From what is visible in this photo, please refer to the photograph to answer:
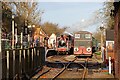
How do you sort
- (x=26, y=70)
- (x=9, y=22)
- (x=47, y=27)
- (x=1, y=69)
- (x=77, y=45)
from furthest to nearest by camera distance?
(x=47, y=27)
(x=77, y=45)
(x=9, y=22)
(x=26, y=70)
(x=1, y=69)

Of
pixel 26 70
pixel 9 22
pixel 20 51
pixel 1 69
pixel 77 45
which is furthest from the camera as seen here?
pixel 77 45

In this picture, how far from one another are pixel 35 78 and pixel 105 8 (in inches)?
1062

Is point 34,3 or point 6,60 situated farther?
point 34,3

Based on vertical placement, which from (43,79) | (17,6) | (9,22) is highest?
(17,6)

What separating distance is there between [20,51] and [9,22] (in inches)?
614

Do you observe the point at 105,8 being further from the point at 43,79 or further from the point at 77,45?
the point at 43,79

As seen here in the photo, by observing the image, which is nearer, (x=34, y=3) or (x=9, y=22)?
(x=9, y=22)

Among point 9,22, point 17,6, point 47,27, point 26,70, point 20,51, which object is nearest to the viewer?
point 20,51

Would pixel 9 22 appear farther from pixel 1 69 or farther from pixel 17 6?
pixel 1 69

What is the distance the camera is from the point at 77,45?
150ft

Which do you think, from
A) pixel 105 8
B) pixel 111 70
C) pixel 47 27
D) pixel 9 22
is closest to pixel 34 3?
pixel 105 8

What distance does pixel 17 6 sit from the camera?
41250mm

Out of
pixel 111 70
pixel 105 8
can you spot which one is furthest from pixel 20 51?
pixel 105 8

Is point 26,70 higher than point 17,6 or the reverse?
the reverse
